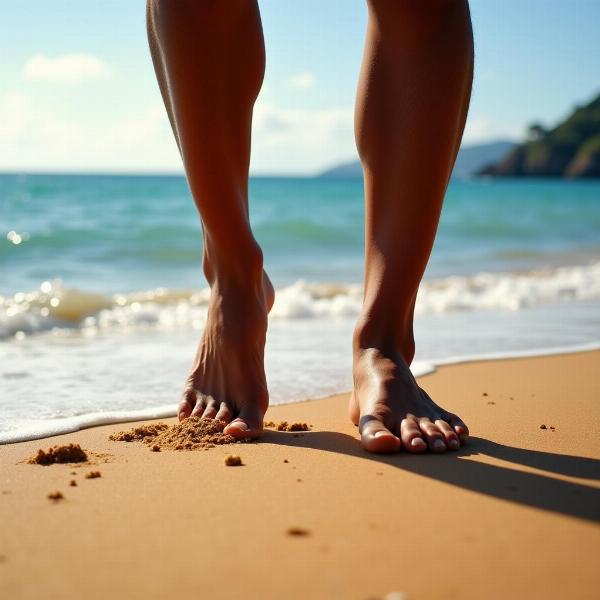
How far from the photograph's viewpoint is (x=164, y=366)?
2.53 metres

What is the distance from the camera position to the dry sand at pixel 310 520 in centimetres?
93

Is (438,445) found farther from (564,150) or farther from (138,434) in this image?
(564,150)

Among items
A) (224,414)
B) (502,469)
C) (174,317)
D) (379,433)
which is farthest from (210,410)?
(174,317)

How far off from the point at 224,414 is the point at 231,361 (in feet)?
0.42

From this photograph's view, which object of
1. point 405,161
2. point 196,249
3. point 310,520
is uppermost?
point 196,249

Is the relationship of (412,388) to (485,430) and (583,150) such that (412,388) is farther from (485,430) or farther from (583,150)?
(583,150)

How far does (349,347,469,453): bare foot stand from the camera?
1.50 meters

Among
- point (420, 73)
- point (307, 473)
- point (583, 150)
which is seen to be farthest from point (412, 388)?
point (583, 150)

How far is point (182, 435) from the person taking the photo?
160 cm

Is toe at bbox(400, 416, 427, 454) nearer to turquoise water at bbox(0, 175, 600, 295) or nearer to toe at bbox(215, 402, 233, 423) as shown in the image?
toe at bbox(215, 402, 233, 423)

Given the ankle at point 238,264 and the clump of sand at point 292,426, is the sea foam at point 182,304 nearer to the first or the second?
the ankle at point 238,264

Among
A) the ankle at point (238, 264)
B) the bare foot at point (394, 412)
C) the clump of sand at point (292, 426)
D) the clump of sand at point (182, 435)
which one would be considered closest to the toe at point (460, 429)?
the bare foot at point (394, 412)

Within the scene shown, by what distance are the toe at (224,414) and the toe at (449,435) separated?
0.40 m

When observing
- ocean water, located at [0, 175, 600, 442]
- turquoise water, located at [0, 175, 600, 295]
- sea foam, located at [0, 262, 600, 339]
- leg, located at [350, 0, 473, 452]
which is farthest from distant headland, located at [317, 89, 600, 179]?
leg, located at [350, 0, 473, 452]
